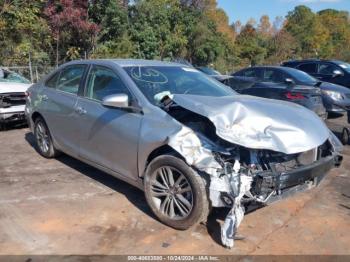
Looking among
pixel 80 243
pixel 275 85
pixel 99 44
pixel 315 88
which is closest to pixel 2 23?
pixel 99 44

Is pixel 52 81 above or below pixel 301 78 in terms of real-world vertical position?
above

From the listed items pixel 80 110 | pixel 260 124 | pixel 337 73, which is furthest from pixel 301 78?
pixel 260 124

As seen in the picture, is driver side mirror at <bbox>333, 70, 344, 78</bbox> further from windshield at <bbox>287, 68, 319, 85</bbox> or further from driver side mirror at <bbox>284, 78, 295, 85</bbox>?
driver side mirror at <bbox>284, 78, 295, 85</bbox>

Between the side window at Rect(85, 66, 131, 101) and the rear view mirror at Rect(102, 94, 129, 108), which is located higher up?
the side window at Rect(85, 66, 131, 101)

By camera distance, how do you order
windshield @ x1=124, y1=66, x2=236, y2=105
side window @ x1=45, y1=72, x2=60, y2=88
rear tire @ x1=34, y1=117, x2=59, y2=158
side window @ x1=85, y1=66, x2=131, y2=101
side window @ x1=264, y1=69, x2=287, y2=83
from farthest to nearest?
1. side window @ x1=264, y1=69, x2=287, y2=83
2. rear tire @ x1=34, y1=117, x2=59, y2=158
3. side window @ x1=45, y1=72, x2=60, y2=88
4. side window @ x1=85, y1=66, x2=131, y2=101
5. windshield @ x1=124, y1=66, x2=236, y2=105

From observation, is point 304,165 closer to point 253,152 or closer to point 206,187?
point 253,152

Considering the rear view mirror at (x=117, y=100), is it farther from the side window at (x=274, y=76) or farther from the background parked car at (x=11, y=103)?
the side window at (x=274, y=76)

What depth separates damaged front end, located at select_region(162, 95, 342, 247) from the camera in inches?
A: 150

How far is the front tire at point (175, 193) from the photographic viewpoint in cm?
394

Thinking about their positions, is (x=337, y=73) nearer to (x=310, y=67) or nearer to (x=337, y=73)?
(x=337, y=73)

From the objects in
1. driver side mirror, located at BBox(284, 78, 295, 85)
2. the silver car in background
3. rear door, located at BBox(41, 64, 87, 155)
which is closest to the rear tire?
rear door, located at BBox(41, 64, 87, 155)

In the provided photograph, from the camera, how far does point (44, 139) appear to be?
6.58 metres

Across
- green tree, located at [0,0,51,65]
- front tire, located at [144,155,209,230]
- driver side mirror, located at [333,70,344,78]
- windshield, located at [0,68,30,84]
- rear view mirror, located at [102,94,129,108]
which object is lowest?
front tire, located at [144,155,209,230]

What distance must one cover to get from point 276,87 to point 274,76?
1.02 meters
